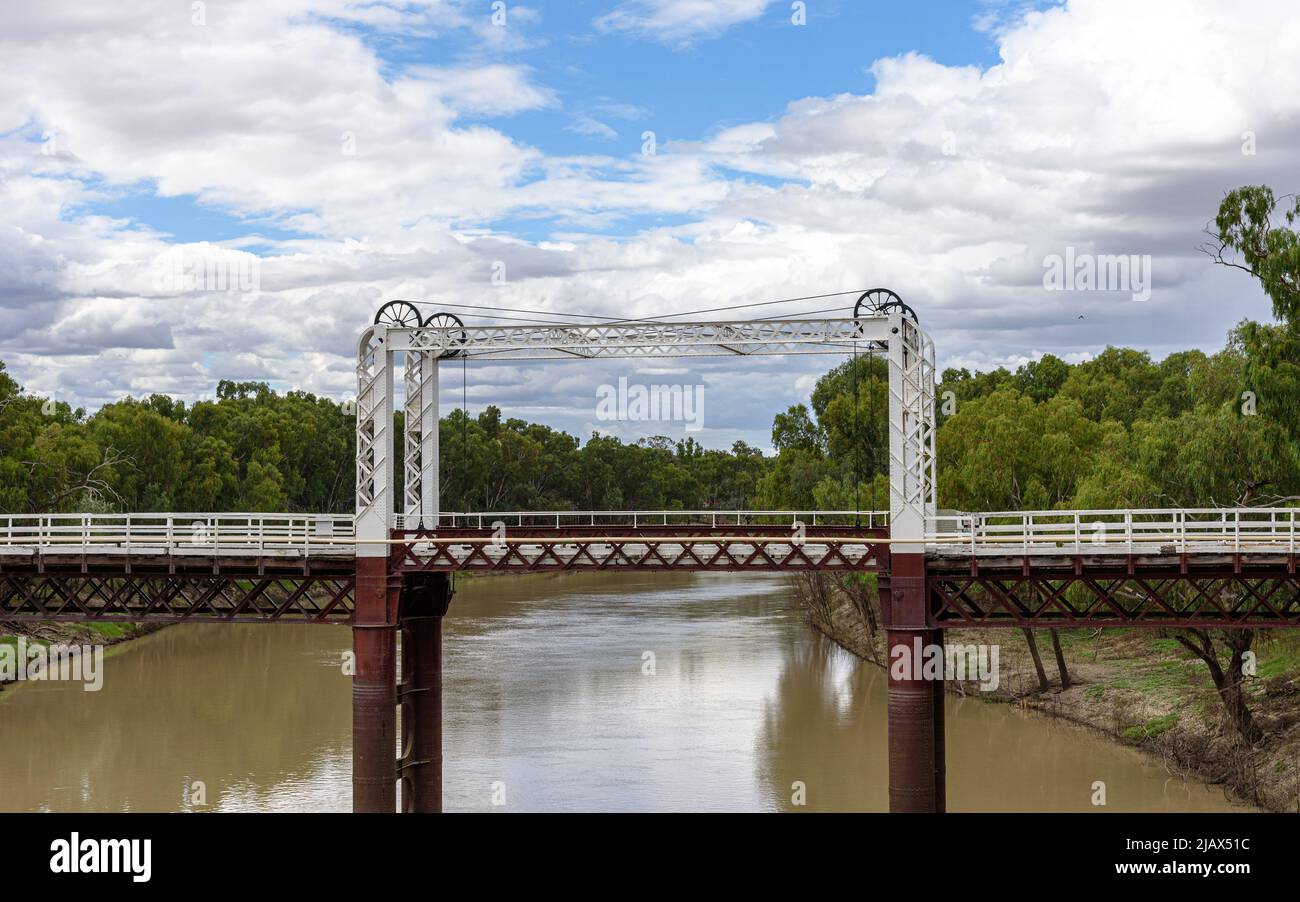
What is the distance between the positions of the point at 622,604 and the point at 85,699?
44543 millimetres

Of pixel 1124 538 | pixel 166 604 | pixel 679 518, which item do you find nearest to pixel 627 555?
pixel 1124 538

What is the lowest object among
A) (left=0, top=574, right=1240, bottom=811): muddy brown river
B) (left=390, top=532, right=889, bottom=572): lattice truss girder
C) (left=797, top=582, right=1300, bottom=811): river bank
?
(left=0, top=574, right=1240, bottom=811): muddy brown river

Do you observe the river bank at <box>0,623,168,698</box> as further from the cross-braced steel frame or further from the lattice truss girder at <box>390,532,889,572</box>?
the lattice truss girder at <box>390,532,889,572</box>

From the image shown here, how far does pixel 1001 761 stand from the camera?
154ft

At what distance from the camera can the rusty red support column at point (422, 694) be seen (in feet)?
127

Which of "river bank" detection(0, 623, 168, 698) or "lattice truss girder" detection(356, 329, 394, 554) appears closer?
"lattice truss girder" detection(356, 329, 394, 554)

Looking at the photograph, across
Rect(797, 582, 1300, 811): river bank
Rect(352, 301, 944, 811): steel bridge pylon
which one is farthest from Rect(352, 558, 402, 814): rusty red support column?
Rect(797, 582, 1300, 811): river bank

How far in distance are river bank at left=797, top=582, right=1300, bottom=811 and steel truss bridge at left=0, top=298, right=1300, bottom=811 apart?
551 centimetres

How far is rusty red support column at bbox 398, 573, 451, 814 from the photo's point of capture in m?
38.6

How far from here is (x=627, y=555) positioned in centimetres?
3666

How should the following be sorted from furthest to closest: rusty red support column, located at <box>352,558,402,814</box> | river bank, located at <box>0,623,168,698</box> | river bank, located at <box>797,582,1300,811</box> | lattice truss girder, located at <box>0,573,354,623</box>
→ river bank, located at <box>0,623,168,698</box>
river bank, located at <box>797,582,1300,811</box>
lattice truss girder, located at <box>0,573,354,623</box>
rusty red support column, located at <box>352,558,402,814</box>

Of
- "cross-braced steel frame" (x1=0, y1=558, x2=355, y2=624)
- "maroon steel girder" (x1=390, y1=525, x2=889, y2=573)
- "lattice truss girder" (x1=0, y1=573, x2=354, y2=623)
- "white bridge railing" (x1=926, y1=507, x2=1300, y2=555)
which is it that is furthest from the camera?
"cross-braced steel frame" (x1=0, y1=558, x2=355, y2=624)

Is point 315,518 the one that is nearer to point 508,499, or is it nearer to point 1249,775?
point 1249,775
